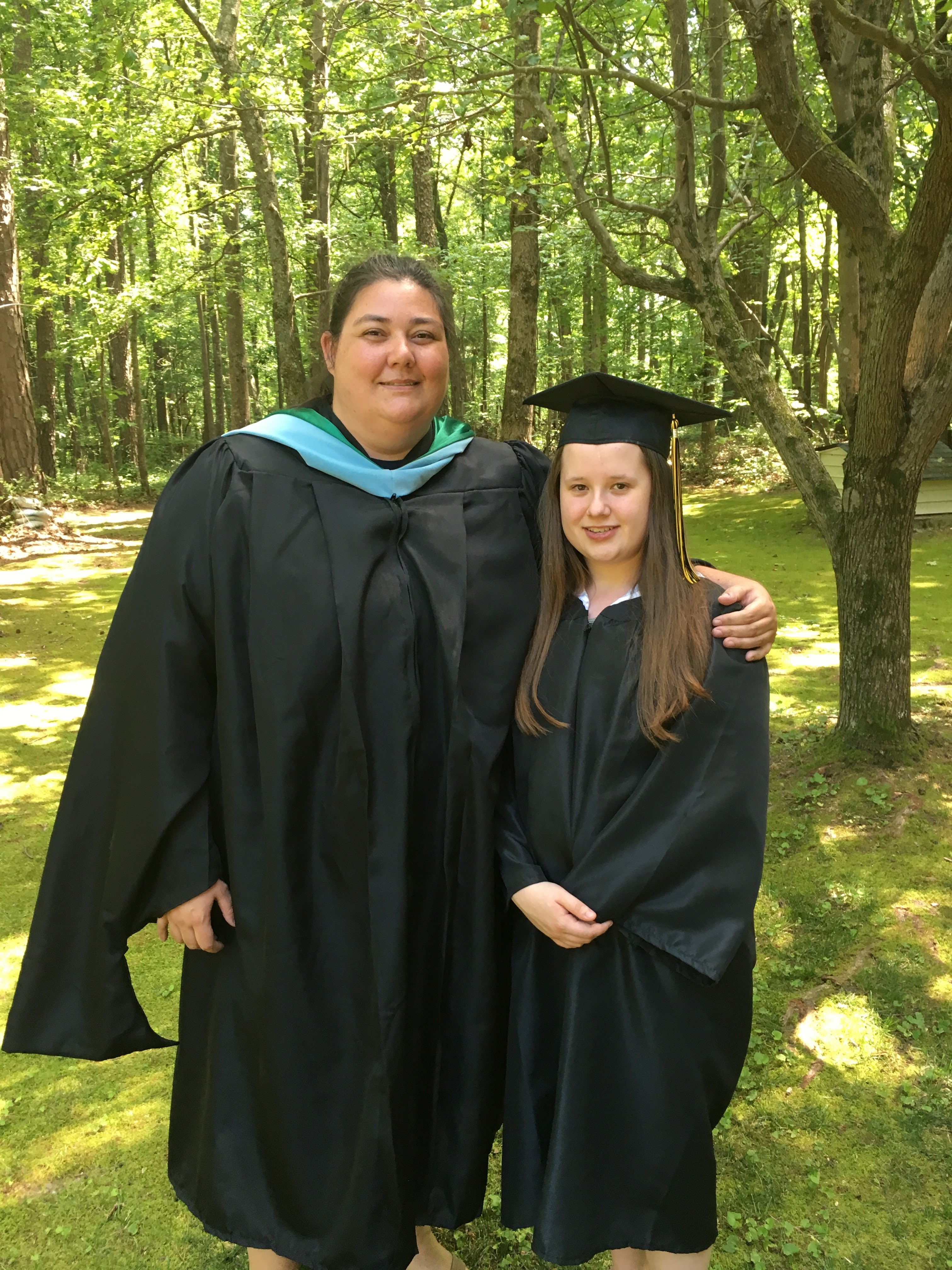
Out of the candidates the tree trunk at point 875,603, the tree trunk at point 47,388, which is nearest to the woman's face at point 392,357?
the tree trunk at point 875,603

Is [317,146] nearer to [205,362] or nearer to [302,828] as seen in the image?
[302,828]

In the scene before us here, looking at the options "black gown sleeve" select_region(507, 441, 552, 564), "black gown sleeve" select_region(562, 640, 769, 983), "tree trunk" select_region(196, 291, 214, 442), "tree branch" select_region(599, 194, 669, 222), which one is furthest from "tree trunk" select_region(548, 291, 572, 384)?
"black gown sleeve" select_region(562, 640, 769, 983)

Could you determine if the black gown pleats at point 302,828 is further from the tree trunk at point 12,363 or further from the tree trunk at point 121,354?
the tree trunk at point 121,354

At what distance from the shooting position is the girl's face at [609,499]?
1.96 meters

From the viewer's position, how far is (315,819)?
2.03 m

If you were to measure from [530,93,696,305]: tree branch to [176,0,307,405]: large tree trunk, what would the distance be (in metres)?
3.79

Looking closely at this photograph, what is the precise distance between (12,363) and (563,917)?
40.8 ft

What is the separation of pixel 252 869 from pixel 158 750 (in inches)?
12.7

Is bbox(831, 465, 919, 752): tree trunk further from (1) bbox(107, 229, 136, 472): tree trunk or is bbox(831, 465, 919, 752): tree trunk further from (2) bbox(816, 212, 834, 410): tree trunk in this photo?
(1) bbox(107, 229, 136, 472): tree trunk

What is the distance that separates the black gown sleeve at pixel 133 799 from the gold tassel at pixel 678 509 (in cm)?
96

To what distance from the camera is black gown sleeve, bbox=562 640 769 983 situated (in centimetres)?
187

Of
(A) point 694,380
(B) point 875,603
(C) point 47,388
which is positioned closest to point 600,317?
(A) point 694,380

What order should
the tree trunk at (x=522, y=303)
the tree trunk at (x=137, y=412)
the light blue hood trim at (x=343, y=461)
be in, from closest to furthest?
the light blue hood trim at (x=343, y=461), the tree trunk at (x=522, y=303), the tree trunk at (x=137, y=412)

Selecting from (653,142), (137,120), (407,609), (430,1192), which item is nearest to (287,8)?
(137,120)
